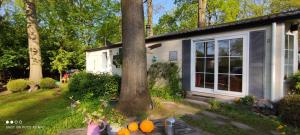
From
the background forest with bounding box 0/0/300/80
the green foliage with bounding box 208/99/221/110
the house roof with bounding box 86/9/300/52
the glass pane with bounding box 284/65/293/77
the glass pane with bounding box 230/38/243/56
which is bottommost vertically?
the green foliage with bounding box 208/99/221/110

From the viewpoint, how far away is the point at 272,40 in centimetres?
665

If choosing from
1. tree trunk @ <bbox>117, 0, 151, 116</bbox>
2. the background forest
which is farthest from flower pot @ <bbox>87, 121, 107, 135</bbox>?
the background forest

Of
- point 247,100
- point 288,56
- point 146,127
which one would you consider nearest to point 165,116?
point 247,100

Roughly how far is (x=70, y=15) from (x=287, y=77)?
58.0 feet

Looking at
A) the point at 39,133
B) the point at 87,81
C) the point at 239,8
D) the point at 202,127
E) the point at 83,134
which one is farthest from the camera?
the point at 239,8

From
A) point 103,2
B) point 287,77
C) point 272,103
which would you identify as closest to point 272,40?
point 287,77

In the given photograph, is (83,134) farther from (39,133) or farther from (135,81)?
(135,81)

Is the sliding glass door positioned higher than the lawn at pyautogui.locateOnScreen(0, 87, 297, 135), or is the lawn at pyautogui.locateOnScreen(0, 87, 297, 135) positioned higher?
the sliding glass door

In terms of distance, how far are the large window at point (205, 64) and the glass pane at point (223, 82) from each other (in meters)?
0.32

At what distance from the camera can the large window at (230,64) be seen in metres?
7.62

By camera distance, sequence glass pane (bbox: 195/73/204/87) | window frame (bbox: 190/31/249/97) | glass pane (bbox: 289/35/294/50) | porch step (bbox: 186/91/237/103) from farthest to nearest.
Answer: glass pane (bbox: 195/73/204/87)
porch step (bbox: 186/91/237/103)
window frame (bbox: 190/31/249/97)
glass pane (bbox: 289/35/294/50)

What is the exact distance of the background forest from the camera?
16.6 m

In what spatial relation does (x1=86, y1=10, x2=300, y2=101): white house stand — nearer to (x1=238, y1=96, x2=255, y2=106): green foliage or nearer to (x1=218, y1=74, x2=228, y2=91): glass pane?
(x1=218, y1=74, x2=228, y2=91): glass pane

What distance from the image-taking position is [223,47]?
8.09m
